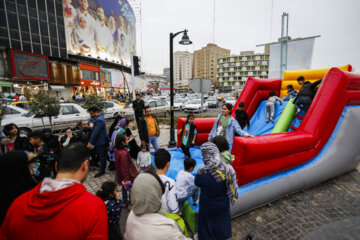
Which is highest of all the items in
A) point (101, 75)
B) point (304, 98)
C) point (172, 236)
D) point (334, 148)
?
point (101, 75)

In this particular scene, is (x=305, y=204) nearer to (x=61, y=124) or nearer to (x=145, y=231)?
(x=145, y=231)

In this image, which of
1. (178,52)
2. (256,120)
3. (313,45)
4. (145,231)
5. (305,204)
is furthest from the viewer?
(178,52)

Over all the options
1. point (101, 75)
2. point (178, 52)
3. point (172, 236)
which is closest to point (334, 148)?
point (172, 236)

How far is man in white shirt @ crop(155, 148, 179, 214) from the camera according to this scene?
2.54m

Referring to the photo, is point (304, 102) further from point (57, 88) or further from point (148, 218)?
point (57, 88)

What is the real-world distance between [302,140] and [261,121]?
2.82 m

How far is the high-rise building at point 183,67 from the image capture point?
135762mm

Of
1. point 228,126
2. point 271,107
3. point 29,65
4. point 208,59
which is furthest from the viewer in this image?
point 208,59

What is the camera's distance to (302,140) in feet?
12.9

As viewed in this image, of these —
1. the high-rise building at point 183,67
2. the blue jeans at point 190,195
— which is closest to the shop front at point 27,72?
the blue jeans at point 190,195

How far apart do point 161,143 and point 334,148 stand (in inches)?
236

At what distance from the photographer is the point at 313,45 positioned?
1531 centimetres

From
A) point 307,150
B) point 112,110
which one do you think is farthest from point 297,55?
point 112,110

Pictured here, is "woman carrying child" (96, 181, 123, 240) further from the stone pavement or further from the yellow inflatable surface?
the yellow inflatable surface
